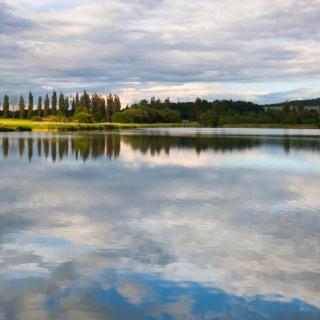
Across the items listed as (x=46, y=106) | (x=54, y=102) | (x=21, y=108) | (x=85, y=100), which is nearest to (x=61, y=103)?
(x=54, y=102)

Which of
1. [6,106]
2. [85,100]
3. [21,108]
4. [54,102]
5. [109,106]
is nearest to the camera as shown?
[6,106]

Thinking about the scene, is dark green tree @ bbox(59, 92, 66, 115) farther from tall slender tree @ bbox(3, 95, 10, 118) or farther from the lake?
the lake

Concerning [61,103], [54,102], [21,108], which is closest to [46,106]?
[54,102]

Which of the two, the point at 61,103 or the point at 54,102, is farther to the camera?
the point at 61,103

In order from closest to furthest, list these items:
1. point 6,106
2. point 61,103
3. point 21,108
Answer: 1. point 6,106
2. point 21,108
3. point 61,103

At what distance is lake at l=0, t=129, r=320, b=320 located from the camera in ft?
27.5

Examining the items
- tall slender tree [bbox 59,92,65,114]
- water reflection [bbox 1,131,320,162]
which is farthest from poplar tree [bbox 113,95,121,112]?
water reflection [bbox 1,131,320,162]

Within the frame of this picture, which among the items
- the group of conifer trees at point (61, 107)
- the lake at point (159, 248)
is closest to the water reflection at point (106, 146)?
the lake at point (159, 248)

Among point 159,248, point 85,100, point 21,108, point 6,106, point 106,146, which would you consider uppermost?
point 85,100

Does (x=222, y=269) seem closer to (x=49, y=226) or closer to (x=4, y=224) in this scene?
(x=49, y=226)

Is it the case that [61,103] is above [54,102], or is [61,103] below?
below

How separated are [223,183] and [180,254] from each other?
491 inches

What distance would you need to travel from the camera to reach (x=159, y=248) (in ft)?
38.5

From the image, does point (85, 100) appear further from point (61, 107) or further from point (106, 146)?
point (106, 146)
